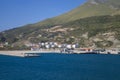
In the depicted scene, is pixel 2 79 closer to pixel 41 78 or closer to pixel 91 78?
pixel 41 78

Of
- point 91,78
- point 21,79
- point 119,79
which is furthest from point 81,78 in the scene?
point 21,79

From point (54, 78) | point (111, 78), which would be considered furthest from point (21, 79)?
point (111, 78)

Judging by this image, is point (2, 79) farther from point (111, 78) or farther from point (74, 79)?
point (111, 78)

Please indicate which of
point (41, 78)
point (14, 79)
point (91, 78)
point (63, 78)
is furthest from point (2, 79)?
point (91, 78)

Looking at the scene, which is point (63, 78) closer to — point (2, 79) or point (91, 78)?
point (91, 78)

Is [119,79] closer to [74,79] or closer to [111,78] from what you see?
[111,78]

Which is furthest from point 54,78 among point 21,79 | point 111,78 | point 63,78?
point 111,78
